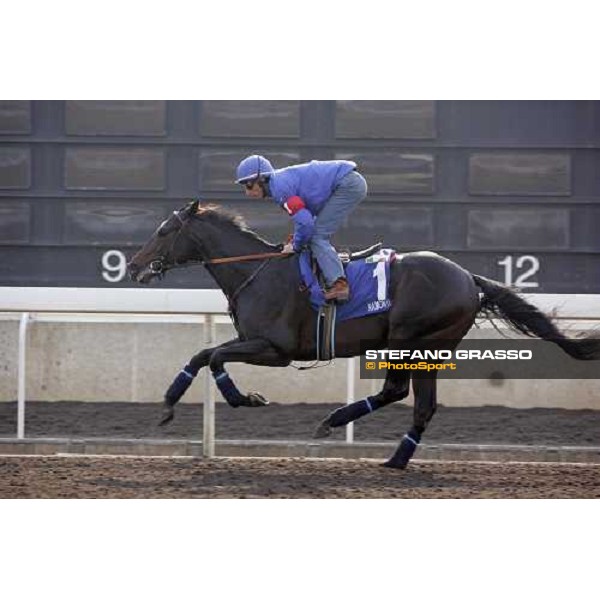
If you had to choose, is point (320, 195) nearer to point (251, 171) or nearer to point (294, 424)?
point (251, 171)

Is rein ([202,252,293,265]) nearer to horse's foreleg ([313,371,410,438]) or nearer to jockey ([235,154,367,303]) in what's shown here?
jockey ([235,154,367,303])

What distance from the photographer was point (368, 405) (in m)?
6.37

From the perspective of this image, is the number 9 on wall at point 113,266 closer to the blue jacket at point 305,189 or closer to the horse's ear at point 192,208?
the horse's ear at point 192,208

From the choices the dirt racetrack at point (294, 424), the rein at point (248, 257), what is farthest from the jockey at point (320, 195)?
the dirt racetrack at point (294, 424)

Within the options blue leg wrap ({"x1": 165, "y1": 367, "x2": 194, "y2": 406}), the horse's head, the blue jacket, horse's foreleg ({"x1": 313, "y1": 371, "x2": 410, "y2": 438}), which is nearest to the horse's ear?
the horse's head

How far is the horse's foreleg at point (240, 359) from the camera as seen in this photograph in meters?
6.15

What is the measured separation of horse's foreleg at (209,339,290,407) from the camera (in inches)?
242

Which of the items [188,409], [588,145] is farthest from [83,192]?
[588,145]

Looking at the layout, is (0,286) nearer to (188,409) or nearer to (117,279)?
(117,279)

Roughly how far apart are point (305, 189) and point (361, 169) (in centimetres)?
142

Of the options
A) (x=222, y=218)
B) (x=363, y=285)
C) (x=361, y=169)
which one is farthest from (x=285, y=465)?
(x=361, y=169)

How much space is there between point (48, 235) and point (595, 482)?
3276 mm

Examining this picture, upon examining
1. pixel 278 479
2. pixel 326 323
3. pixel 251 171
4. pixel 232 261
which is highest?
pixel 251 171

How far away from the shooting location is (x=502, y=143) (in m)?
7.52
